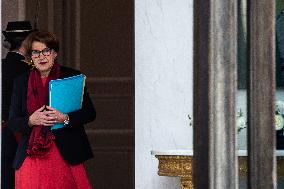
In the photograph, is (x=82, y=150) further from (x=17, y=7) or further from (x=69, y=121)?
(x=17, y=7)

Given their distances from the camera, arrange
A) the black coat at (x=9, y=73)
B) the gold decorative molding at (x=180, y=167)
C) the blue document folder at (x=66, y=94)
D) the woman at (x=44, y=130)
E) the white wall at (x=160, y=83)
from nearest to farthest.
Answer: the blue document folder at (x=66, y=94) < the woman at (x=44, y=130) < the black coat at (x=9, y=73) < the gold decorative molding at (x=180, y=167) < the white wall at (x=160, y=83)

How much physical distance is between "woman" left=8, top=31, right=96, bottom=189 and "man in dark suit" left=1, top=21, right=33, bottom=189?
388 millimetres

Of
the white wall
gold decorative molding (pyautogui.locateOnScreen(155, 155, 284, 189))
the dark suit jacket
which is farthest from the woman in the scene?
the white wall

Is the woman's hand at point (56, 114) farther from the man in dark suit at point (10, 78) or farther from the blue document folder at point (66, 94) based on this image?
the man in dark suit at point (10, 78)

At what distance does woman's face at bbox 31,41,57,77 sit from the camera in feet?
12.5

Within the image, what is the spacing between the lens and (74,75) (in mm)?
3852

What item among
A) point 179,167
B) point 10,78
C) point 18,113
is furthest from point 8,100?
point 179,167

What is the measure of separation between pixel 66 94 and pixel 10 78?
69cm

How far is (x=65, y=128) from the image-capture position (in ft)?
12.6

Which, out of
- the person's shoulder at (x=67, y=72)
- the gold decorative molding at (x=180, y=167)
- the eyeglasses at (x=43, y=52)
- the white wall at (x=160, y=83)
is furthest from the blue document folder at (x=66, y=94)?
the white wall at (x=160, y=83)

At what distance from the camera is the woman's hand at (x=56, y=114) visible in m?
3.71

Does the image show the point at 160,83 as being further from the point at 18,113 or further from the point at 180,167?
the point at 18,113

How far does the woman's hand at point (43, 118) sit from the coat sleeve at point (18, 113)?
8 cm

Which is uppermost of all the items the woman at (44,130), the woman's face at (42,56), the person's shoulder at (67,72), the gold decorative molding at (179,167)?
the woman's face at (42,56)
